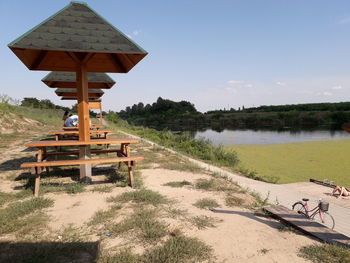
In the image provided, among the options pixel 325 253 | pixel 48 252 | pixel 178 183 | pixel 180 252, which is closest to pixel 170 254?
pixel 180 252

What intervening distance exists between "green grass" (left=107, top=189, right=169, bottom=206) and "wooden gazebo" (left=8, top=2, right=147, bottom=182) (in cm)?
116

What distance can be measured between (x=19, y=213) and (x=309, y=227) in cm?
343

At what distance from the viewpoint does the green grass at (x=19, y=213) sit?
285 cm

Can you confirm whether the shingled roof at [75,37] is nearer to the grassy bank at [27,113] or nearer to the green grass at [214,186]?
the green grass at [214,186]

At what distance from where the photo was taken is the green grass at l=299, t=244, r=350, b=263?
229 cm

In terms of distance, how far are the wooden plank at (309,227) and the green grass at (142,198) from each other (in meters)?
1.48

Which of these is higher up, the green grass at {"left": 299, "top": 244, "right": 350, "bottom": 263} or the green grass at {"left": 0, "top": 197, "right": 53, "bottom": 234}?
the green grass at {"left": 0, "top": 197, "right": 53, "bottom": 234}

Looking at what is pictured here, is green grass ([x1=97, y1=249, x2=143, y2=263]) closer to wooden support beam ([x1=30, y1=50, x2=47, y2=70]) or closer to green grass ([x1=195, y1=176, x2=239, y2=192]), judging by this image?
green grass ([x1=195, y1=176, x2=239, y2=192])

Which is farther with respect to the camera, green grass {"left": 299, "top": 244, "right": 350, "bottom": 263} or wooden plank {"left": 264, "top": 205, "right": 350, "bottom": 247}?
wooden plank {"left": 264, "top": 205, "right": 350, "bottom": 247}

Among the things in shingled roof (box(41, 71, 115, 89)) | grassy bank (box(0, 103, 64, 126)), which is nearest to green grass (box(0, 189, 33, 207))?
shingled roof (box(41, 71, 115, 89))

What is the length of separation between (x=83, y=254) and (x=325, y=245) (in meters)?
2.29

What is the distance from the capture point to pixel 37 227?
288cm

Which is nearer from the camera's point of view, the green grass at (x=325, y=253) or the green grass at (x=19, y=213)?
the green grass at (x=325, y=253)

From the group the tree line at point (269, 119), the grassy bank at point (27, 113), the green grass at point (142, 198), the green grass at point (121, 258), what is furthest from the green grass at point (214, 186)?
the tree line at point (269, 119)
